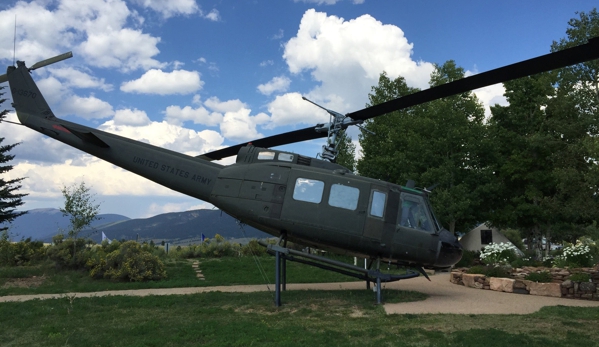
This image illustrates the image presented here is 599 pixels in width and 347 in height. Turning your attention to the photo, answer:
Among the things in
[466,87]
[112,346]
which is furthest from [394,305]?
[112,346]

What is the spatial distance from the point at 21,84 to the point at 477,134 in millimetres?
22570

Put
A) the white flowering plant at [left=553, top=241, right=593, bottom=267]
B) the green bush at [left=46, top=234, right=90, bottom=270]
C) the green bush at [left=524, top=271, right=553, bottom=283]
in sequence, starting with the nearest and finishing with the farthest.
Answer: the green bush at [left=524, top=271, right=553, bottom=283] < the white flowering plant at [left=553, top=241, right=593, bottom=267] < the green bush at [left=46, top=234, right=90, bottom=270]

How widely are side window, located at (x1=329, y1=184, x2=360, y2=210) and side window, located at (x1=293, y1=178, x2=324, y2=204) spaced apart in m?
0.29

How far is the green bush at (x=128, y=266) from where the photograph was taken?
16.8m

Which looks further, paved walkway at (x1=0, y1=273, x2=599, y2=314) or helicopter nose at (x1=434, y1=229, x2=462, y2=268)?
helicopter nose at (x1=434, y1=229, x2=462, y2=268)

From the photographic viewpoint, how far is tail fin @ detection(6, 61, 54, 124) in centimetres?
1291

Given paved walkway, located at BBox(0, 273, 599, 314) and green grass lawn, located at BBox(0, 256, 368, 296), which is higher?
paved walkway, located at BBox(0, 273, 599, 314)

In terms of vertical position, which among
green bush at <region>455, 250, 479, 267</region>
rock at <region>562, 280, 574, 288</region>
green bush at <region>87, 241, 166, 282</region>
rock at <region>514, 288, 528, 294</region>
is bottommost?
green bush at <region>87, 241, 166, 282</region>

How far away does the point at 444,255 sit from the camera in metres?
11.4

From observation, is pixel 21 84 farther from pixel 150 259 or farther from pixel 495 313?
pixel 495 313

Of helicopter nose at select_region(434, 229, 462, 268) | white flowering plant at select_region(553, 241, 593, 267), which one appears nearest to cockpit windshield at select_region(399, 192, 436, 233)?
helicopter nose at select_region(434, 229, 462, 268)

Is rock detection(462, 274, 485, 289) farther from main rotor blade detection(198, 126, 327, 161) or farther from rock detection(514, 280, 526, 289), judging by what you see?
main rotor blade detection(198, 126, 327, 161)

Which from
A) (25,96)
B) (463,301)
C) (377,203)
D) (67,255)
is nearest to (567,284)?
(463,301)

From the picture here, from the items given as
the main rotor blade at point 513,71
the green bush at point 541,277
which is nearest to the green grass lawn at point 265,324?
the green bush at point 541,277
